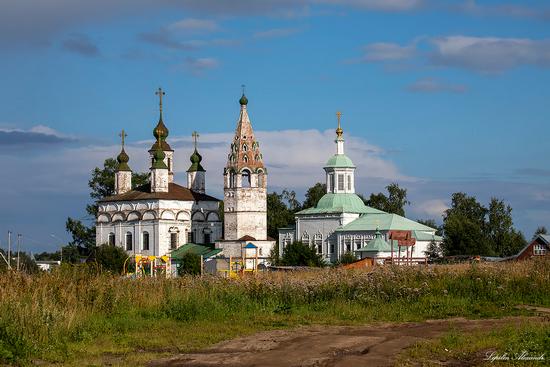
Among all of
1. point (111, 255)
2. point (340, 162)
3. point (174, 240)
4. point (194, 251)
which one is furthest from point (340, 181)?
point (111, 255)

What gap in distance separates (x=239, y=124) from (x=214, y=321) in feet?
226

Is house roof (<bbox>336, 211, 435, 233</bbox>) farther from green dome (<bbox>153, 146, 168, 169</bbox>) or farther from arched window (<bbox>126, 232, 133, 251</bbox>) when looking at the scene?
arched window (<bbox>126, 232, 133, 251</bbox>)

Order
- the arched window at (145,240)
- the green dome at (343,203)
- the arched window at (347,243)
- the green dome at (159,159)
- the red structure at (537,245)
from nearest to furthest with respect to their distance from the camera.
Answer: the red structure at (537,245) < the arched window at (347,243) < the green dome at (343,203) < the arched window at (145,240) < the green dome at (159,159)

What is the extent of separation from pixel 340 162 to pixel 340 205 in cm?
408

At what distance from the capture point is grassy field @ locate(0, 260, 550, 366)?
17.2 metres

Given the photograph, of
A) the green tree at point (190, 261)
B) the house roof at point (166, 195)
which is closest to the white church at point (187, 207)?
the house roof at point (166, 195)

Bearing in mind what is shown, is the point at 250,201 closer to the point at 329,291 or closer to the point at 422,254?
the point at 422,254

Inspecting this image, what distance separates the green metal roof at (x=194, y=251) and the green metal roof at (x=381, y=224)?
36.6ft

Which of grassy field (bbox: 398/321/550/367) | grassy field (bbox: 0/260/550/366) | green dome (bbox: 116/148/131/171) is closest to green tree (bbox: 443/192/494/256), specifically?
green dome (bbox: 116/148/131/171)

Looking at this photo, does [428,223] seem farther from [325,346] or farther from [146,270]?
[325,346]

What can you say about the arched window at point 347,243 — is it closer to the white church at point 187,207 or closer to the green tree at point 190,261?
the white church at point 187,207

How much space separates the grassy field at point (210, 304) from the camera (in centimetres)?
1725

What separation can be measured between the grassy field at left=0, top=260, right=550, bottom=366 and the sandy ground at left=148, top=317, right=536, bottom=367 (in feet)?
2.14

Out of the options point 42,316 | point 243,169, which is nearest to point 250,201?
point 243,169
